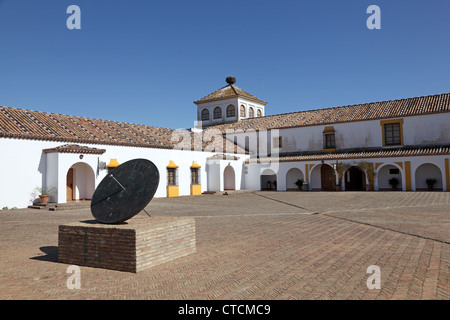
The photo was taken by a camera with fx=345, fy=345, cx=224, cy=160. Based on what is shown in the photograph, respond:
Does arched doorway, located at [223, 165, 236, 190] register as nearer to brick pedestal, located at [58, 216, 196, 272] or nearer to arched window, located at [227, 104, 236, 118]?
arched window, located at [227, 104, 236, 118]

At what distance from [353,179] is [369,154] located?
2.78 meters

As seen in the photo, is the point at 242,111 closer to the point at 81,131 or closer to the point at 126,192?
the point at 81,131

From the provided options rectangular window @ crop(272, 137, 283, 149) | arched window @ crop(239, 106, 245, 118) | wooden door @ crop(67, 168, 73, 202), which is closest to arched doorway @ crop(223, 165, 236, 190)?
rectangular window @ crop(272, 137, 283, 149)

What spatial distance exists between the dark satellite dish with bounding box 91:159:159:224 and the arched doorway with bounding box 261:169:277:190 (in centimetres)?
2315

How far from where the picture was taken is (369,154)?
992 inches

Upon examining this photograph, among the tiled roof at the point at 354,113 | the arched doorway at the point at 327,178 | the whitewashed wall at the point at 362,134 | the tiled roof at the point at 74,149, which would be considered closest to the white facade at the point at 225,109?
the tiled roof at the point at 354,113

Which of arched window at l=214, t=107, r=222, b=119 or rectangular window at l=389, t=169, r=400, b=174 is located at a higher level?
arched window at l=214, t=107, r=222, b=119

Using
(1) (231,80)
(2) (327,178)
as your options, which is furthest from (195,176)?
(1) (231,80)

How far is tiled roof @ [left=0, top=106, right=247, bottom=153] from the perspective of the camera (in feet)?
56.4
